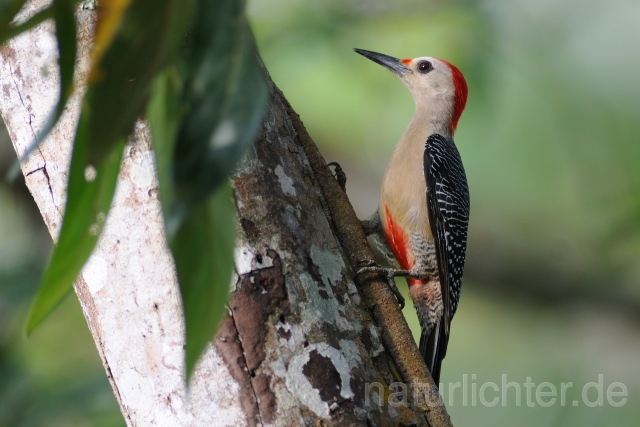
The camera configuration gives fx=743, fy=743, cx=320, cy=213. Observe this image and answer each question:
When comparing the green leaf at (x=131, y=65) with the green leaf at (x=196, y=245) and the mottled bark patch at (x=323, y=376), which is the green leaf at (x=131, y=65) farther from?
the mottled bark patch at (x=323, y=376)

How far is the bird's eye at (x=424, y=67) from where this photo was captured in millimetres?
5055

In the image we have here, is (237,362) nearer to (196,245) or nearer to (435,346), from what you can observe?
(196,245)

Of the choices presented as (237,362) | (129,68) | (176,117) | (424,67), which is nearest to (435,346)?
(424,67)

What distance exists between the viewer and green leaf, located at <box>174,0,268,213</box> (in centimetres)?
134

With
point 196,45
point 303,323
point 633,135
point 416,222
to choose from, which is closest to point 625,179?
point 633,135

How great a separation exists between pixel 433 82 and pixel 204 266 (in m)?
3.69

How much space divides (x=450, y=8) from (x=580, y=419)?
15.8ft

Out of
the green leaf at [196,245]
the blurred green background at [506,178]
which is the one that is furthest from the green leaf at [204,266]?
the blurred green background at [506,178]

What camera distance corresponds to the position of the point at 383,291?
2.76 m

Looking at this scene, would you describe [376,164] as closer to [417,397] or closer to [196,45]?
[417,397]

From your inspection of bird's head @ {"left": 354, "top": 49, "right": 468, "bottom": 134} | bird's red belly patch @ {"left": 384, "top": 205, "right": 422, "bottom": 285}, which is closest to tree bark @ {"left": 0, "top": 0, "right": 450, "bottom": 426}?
bird's red belly patch @ {"left": 384, "top": 205, "right": 422, "bottom": 285}

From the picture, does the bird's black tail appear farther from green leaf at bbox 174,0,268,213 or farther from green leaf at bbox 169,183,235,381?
green leaf at bbox 174,0,268,213

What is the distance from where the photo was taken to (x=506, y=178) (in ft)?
26.8

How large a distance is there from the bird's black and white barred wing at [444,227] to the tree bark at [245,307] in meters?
1.75
